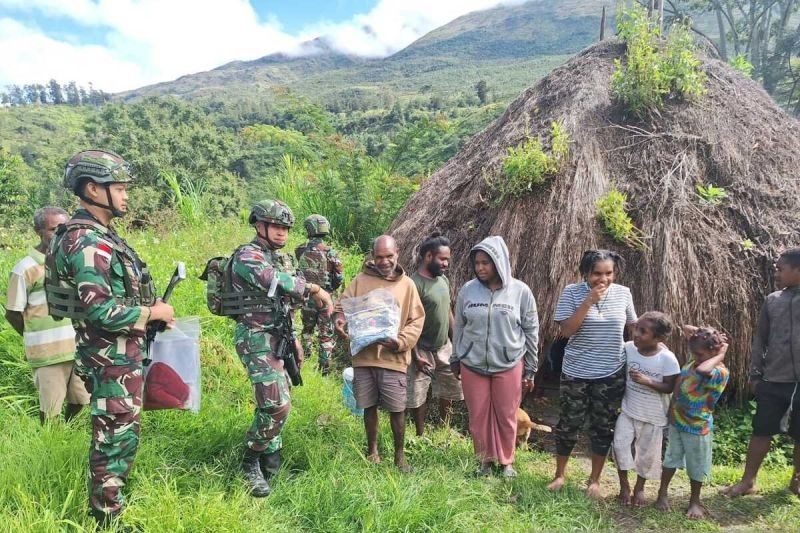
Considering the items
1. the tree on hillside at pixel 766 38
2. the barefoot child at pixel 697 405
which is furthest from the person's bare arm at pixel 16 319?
the tree on hillside at pixel 766 38

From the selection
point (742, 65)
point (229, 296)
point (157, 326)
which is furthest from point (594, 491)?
point (742, 65)

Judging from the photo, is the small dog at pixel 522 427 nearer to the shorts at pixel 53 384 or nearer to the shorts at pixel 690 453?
the shorts at pixel 690 453

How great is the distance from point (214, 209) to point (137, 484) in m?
10.1

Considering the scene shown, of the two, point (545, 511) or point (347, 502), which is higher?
point (347, 502)

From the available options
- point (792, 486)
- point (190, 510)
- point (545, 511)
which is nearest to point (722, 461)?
point (792, 486)

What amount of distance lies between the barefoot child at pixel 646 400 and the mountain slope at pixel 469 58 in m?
64.7

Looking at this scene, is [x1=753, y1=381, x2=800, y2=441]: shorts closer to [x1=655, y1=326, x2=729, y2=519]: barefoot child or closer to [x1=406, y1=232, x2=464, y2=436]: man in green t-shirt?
[x1=655, y1=326, x2=729, y2=519]: barefoot child

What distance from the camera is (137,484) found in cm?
295

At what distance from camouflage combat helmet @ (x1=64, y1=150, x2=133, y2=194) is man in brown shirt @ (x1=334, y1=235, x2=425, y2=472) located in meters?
1.69

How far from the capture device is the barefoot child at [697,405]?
10.6 feet

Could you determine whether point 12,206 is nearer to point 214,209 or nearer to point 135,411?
point 214,209

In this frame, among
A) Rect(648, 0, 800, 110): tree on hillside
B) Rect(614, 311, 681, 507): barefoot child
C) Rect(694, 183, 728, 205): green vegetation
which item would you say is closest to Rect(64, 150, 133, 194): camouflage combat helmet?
Rect(614, 311, 681, 507): barefoot child

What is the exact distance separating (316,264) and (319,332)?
0.77 meters

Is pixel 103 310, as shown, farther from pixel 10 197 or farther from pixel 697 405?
pixel 10 197
